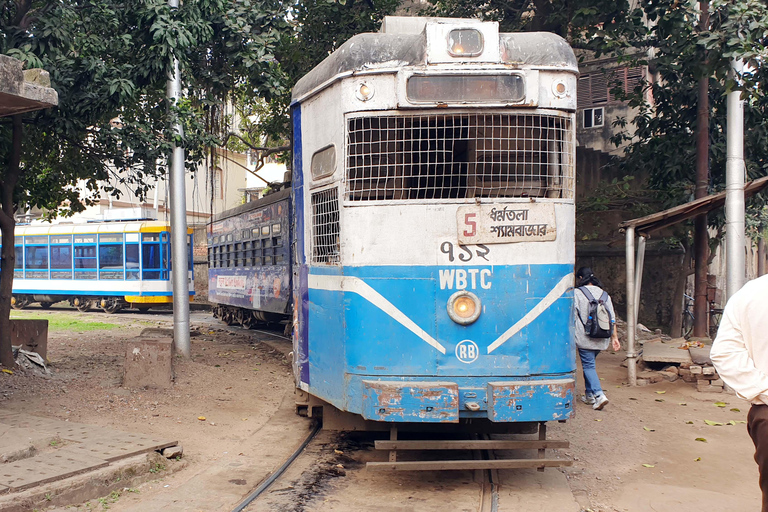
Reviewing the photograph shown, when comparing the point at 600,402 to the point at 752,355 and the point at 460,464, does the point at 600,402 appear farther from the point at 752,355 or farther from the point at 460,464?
the point at 752,355

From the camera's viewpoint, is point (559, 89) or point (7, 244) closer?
point (559, 89)

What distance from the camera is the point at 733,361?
10.2ft

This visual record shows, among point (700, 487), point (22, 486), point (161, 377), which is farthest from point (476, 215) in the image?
point (161, 377)

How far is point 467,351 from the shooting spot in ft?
17.3

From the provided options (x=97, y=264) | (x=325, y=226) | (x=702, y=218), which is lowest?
(x=97, y=264)

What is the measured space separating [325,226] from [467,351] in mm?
1594

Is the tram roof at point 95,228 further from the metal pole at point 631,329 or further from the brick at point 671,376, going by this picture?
the brick at point 671,376

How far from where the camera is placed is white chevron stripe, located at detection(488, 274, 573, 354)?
5289mm

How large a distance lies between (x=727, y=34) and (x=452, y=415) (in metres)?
7.27

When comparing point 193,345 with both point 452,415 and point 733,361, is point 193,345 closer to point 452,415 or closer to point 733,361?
point 452,415

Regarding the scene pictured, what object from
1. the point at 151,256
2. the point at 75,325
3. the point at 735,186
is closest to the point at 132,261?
the point at 151,256

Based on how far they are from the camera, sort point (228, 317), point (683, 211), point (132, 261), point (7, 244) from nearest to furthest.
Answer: point (7, 244), point (683, 211), point (228, 317), point (132, 261)

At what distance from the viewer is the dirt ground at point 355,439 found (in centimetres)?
557

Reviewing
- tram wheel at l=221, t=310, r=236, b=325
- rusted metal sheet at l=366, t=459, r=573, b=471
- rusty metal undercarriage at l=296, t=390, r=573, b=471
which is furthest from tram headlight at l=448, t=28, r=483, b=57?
tram wheel at l=221, t=310, r=236, b=325
